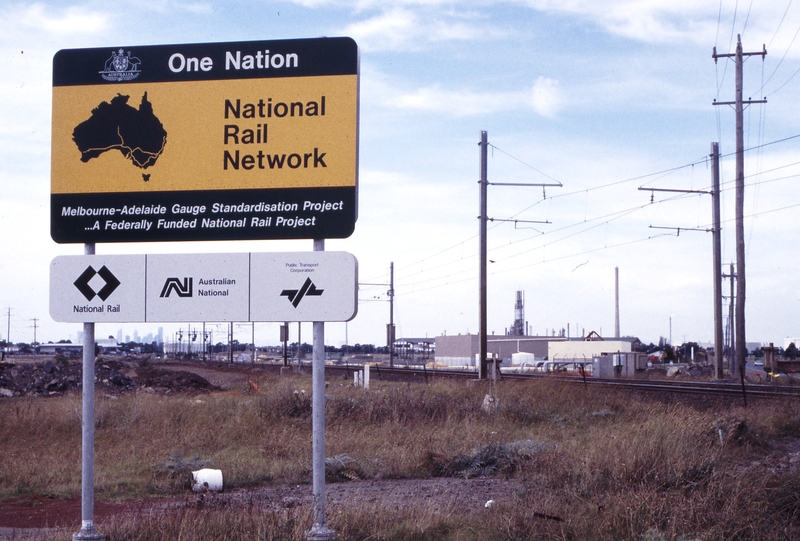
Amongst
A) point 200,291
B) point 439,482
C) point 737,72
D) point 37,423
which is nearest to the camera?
point 200,291

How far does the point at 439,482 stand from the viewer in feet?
35.4

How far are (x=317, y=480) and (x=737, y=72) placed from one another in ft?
117

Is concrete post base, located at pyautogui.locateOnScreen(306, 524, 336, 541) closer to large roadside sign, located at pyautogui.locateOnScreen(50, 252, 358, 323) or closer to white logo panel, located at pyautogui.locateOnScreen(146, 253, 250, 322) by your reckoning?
large roadside sign, located at pyautogui.locateOnScreen(50, 252, 358, 323)

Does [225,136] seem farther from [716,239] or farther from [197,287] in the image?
[716,239]

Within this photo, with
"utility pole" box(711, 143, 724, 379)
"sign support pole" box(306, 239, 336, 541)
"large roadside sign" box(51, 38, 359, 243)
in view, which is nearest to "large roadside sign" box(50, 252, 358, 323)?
"large roadside sign" box(51, 38, 359, 243)

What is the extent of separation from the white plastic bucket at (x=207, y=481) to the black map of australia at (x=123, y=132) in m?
4.94

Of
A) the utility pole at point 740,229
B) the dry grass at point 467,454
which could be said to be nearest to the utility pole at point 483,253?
the dry grass at point 467,454

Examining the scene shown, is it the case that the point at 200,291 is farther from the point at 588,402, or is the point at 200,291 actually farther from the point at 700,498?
the point at 588,402

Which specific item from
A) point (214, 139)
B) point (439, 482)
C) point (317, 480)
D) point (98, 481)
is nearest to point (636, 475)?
point (439, 482)

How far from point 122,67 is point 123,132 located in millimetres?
574

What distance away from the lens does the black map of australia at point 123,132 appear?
7070 millimetres

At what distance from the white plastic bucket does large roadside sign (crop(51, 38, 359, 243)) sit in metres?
4.47

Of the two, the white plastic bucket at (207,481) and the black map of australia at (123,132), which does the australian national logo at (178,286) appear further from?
the white plastic bucket at (207,481)

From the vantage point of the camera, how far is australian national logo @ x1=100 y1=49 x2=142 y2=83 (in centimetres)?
709
